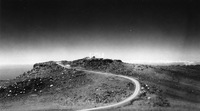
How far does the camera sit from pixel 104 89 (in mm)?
46938

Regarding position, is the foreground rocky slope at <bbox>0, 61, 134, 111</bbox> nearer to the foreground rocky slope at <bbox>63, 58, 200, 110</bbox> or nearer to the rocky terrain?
the rocky terrain

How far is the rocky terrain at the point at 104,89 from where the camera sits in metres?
42.1

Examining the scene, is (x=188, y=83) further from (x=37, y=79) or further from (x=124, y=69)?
(x=37, y=79)

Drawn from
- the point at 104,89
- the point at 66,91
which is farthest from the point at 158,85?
the point at 66,91

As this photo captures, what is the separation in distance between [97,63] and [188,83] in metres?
24.0

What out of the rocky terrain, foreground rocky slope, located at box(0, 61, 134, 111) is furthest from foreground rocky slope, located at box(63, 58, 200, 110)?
foreground rocky slope, located at box(0, 61, 134, 111)

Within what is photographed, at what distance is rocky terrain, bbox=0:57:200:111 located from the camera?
4208 centimetres

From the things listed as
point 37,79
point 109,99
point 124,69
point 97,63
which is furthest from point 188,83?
point 37,79

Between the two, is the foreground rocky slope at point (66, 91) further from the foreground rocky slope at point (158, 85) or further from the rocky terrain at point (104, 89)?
the foreground rocky slope at point (158, 85)

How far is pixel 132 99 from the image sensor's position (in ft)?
136

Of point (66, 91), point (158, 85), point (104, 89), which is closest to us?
point (104, 89)

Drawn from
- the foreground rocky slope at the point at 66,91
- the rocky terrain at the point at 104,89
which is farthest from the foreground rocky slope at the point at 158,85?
the foreground rocky slope at the point at 66,91

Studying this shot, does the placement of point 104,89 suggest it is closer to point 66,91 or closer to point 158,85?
point 66,91

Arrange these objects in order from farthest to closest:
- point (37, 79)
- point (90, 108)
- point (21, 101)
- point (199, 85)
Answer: point (199, 85)
point (37, 79)
point (21, 101)
point (90, 108)
